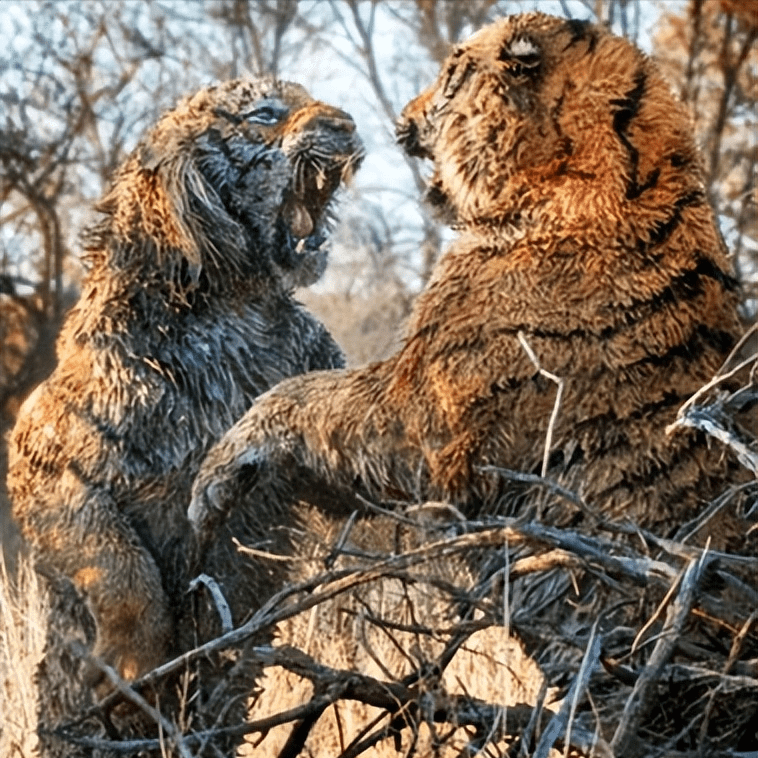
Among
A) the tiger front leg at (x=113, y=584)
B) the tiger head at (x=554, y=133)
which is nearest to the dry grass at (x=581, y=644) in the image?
the tiger head at (x=554, y=133)

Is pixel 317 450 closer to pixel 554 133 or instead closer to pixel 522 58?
pixel 554 133

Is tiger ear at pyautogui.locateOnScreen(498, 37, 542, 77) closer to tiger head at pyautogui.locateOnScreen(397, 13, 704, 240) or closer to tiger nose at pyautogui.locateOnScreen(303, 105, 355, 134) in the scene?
tiger head at pyautogui.locateOnScreen(397, 13, 704, 240)

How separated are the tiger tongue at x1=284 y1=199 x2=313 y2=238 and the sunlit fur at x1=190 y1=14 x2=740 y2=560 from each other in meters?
1.21

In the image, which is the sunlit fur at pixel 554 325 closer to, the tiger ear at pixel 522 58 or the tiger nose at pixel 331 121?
the tiger ear at pixel 522 58

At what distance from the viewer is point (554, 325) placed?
418 cm

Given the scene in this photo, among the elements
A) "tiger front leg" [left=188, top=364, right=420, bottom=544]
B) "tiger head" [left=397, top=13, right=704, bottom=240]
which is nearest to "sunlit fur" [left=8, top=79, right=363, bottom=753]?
"tiger front leg" [left=188, top=364, right=420, bottom=544]

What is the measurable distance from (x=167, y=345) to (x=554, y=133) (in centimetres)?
162

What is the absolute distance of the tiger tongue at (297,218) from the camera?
5.64 metres

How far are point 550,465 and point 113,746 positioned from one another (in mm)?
1417

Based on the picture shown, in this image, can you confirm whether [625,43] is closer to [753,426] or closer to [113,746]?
[753,426]

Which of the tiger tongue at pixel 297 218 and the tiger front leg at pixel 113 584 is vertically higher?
the tiger tongue at pixel 297 218

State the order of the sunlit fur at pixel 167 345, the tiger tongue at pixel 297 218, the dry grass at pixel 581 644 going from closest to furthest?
the dry grass at pixel 581 644 → the sunlit fur at pixel 167 345 → the tiger tongue at pixel 297 218

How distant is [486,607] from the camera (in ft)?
10.6

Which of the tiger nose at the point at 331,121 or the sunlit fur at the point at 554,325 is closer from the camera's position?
A: the sunlit fur at the point at 554,325
